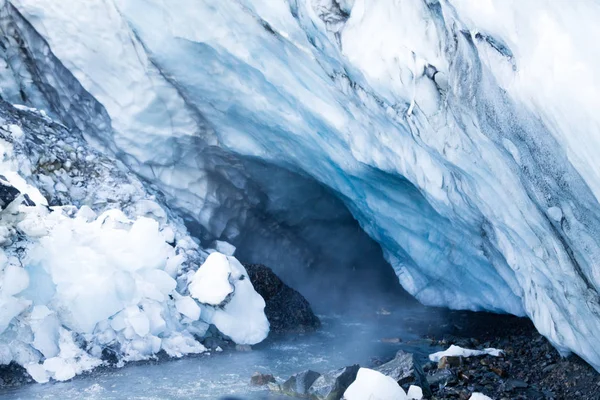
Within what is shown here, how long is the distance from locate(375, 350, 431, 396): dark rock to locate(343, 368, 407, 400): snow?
0.56 meters

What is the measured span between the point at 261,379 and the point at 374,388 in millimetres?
1776

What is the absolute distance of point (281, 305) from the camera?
441 inches

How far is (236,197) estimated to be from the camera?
41.2 ft

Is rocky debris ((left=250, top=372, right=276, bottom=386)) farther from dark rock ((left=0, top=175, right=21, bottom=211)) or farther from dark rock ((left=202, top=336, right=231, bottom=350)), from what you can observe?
dark rock ((left=0, top=175, right=21, bottom=211))

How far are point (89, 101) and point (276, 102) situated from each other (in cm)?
372

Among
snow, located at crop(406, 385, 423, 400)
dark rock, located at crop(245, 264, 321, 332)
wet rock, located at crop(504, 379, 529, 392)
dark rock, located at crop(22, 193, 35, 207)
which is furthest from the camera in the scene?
dark rock, located at crop(245, 264, 321, 332)

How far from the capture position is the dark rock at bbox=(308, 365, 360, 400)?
7.14 m

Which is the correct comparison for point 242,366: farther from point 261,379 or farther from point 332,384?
point 332,384

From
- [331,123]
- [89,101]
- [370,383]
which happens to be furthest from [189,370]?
[89,101]

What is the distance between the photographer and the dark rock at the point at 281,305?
1090cm

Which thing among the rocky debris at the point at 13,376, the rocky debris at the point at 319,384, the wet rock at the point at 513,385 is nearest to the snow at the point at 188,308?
the rocky debris at the point at 319,384

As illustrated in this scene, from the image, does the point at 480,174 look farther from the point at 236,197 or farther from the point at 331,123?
the point at 236,197

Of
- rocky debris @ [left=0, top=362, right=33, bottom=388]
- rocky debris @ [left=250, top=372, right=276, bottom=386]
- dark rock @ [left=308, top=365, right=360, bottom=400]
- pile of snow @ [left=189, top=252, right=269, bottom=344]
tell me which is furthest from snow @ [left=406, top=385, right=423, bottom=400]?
rocky debris @ [left=0, top=362, right=33, bottom=388]

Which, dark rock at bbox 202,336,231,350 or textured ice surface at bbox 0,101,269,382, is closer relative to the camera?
textured ice surface at bbox 0,101,269,382
